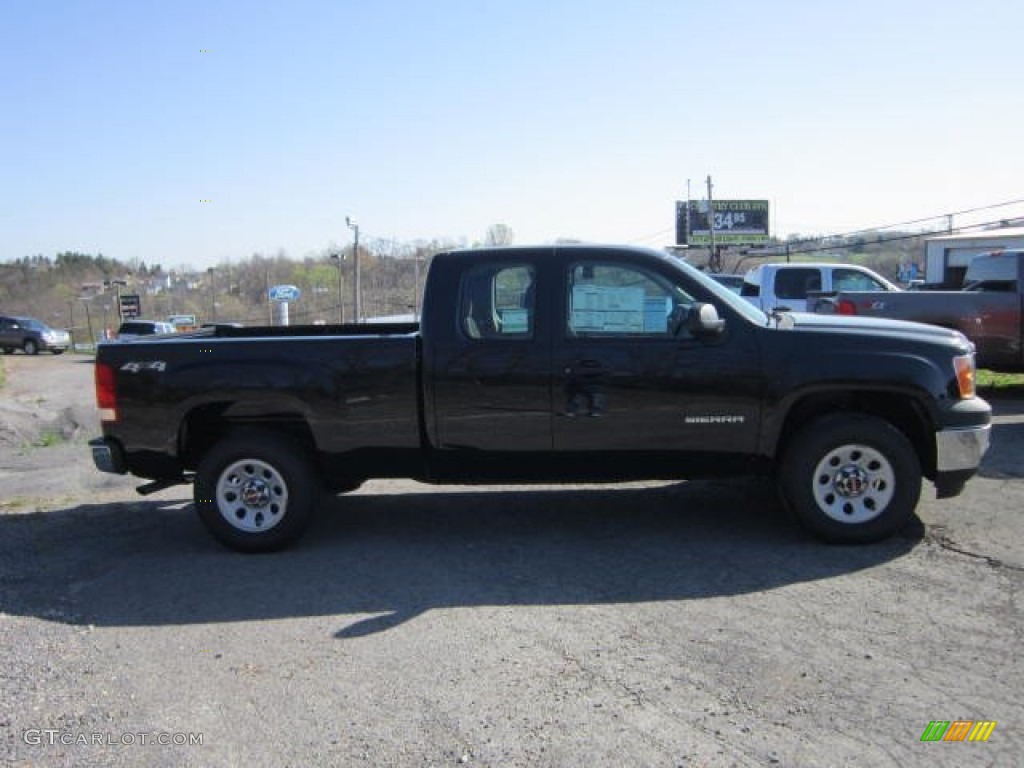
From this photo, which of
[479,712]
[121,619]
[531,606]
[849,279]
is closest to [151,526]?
[121,619]

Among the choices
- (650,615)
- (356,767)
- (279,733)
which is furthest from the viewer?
(650,615)

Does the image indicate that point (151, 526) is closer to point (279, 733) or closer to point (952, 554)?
point (279, 733)

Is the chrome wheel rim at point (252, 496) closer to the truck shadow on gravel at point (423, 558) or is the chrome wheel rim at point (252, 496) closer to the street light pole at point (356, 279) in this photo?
the truck shadow on gravel at point (423, 558)

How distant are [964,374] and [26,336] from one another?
4594cm

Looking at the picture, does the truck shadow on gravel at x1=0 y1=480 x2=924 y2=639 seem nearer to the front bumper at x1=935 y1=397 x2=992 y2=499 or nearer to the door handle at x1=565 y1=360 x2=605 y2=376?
the front bumper at x1=935 y1=397 x2=992 y2=499

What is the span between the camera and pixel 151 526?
656 cm

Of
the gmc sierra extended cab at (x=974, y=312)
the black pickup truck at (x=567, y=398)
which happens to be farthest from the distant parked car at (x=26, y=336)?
the black pickup truck at (x=567, y=398)

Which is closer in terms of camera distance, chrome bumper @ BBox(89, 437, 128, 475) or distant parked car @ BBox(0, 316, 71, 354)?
chrome bumper @ BBox(89, 437, 128, 475)

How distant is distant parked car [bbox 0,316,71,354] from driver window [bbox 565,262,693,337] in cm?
4400

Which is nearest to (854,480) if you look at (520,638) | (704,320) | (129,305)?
(704,320)

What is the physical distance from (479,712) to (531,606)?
1.14 meters

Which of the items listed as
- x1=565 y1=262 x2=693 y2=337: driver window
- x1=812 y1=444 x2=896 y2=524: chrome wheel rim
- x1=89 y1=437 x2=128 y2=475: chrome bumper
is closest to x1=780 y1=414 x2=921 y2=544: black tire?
x1=812 y1=444 x2=896 y2=524: chrome wheel rim

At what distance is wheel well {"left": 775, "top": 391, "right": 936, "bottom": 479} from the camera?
18.1 ft

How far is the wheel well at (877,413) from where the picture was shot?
553 centimetres
